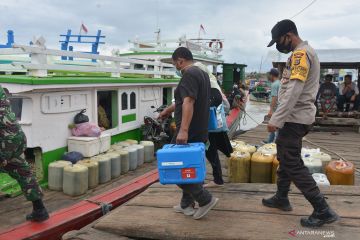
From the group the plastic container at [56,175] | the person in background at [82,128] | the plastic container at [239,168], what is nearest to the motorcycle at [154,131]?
the person in background at [82,128]

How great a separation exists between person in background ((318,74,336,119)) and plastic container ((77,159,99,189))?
675 centimetres

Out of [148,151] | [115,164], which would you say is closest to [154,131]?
[148,151]

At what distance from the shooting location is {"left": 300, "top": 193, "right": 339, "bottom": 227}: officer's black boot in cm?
300

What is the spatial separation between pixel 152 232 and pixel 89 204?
4.65 ft

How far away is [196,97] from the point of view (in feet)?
10.3

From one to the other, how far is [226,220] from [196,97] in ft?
3.79

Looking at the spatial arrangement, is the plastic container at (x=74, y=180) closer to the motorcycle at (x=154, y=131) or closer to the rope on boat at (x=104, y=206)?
the rope on boat at (x=104, y=206)

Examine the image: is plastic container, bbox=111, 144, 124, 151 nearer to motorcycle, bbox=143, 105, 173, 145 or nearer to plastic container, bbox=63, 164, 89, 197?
motorcycle, bbox=143, 105, 173, 145

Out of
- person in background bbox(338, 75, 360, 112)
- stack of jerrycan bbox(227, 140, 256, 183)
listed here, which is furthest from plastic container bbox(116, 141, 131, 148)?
person in background bbox(338, 75, 360, 112)

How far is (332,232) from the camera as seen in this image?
2.98 m

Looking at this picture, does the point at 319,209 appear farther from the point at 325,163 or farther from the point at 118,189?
the point at 118,189

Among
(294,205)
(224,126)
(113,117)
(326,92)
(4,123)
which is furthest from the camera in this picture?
(326,92)

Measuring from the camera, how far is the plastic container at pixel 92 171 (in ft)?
17.2

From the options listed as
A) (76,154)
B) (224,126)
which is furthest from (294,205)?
(76,154)
